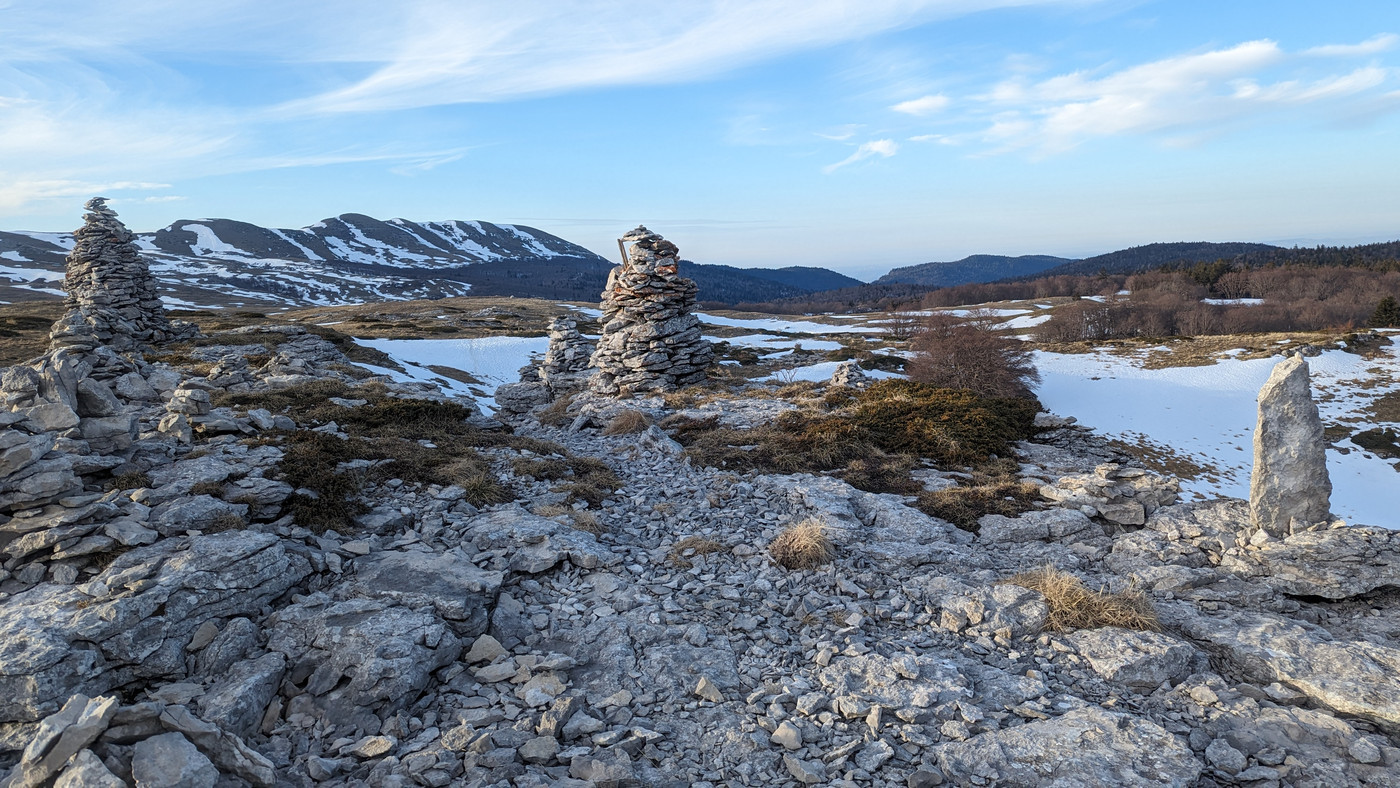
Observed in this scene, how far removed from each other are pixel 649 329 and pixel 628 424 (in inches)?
333

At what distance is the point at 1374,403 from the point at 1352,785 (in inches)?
1887

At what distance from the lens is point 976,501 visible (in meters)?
11.8

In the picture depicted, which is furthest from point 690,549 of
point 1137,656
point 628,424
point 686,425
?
point 628,424

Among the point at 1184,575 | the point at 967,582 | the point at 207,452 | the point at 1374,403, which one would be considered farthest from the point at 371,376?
the point at 1374,403

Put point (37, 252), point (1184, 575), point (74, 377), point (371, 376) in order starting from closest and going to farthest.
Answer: point (1184, 575), point (74, 377), point (371, 376), point (37, 252)

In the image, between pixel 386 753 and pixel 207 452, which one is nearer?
pixel 386 753

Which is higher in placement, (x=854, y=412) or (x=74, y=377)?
(x=74, y=377)

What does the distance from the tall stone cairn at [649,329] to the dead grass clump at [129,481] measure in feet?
56.0

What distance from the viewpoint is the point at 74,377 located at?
1011cm

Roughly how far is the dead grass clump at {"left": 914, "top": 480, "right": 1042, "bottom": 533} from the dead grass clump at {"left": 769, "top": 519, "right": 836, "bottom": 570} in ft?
9.61

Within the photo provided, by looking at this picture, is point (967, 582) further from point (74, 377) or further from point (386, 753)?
point (74, 377)

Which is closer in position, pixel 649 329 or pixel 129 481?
pixel 129 481

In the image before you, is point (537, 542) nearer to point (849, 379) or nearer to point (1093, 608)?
point (1093, 608)

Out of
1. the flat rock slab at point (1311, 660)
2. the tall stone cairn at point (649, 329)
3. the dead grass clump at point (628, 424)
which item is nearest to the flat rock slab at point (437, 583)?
the flat rock slab at point (1311, 660)
